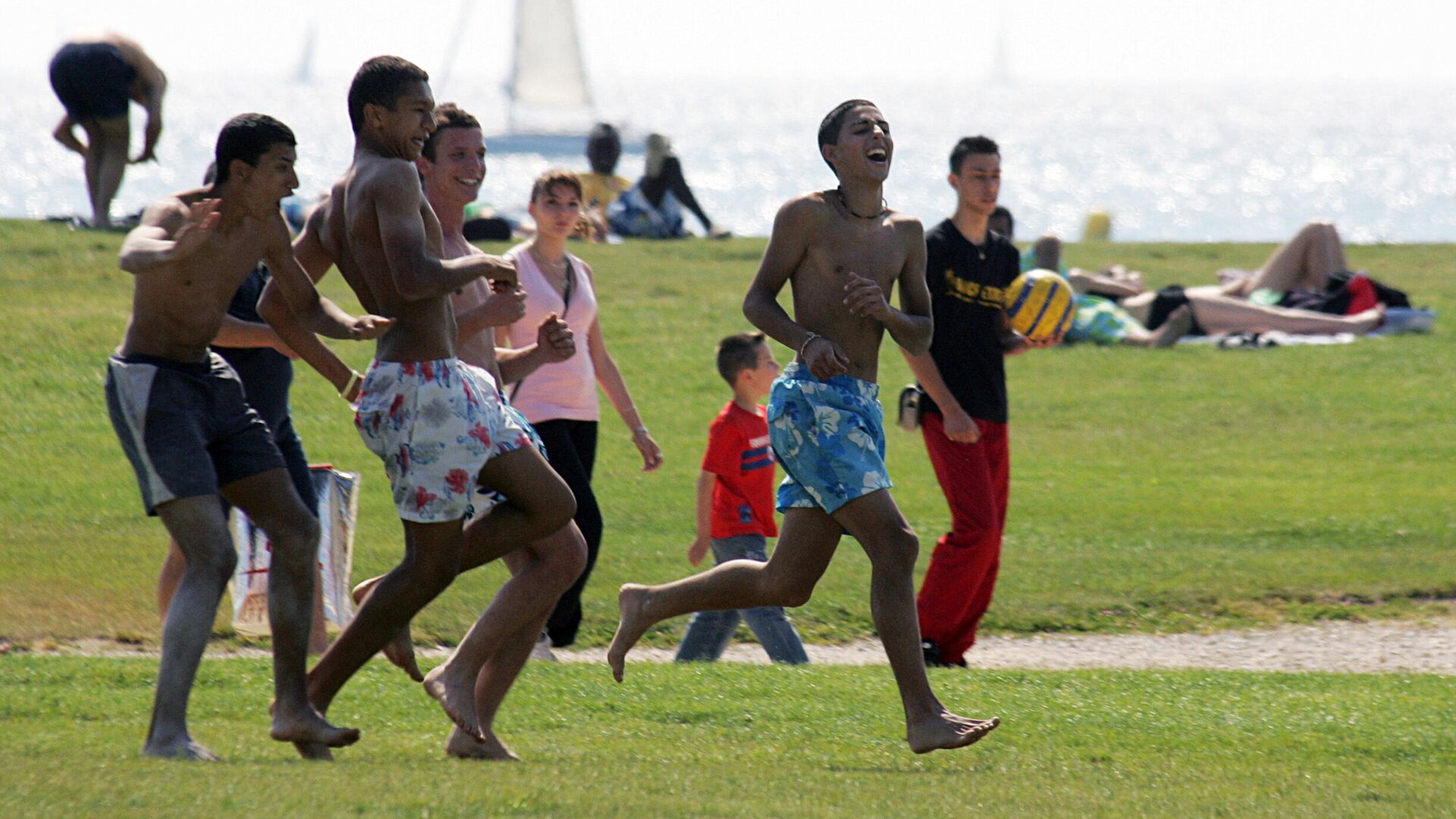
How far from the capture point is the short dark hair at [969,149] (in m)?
7.85

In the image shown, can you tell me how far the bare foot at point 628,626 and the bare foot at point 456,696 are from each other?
760 mm

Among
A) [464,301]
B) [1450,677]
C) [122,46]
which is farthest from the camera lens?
[122,46]

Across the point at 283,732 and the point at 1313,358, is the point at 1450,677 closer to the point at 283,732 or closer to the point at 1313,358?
the point at 283,732

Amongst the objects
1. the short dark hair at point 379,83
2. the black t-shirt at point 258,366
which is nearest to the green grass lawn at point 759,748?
the black t-shirt at point 258,366

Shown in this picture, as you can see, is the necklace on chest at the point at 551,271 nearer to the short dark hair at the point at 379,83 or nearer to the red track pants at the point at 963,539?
the red track pants at the point at 963,539

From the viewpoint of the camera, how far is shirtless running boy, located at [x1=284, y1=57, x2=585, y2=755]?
5016 millimetres

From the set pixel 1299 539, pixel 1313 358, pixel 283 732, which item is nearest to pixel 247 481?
pixel 283 732

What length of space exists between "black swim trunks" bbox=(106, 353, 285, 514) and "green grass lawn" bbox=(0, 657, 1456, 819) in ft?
2.57

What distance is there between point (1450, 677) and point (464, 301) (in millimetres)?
4296

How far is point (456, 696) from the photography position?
5281 millimetres

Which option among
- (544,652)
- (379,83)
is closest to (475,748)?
(379,83)

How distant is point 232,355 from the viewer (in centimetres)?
692

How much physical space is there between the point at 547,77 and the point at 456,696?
73.4m

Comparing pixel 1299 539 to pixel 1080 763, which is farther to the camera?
pixel 1299 539
